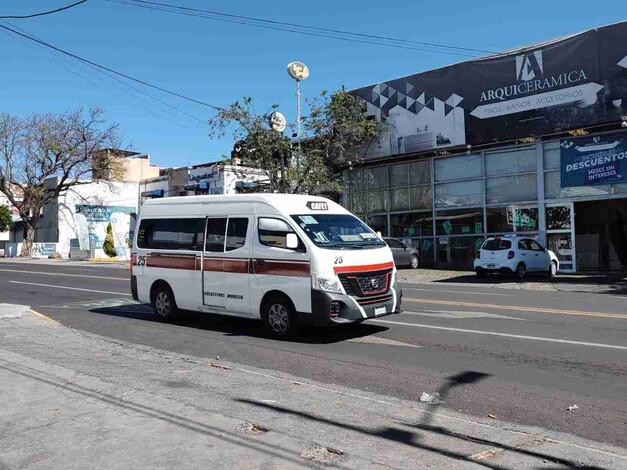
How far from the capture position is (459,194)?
26562 mm

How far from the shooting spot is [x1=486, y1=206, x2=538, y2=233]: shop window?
2420cm

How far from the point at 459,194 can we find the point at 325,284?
62.4 ft

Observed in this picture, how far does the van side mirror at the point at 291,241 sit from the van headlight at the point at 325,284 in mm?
621

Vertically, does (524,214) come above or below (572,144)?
below

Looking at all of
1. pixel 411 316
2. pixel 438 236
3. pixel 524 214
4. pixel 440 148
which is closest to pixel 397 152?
pixel 440 148

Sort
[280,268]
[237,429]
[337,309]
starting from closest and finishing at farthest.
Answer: [237,429] → [337,309] → [280,268]

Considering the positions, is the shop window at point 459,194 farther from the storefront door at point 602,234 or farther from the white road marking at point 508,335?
the white road marking at point 508,335

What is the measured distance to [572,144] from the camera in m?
23.1

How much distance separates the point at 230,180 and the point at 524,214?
20.6 meters

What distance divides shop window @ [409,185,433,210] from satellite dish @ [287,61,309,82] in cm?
776

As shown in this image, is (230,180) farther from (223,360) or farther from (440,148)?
(223,360)

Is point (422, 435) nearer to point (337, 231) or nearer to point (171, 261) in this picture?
point (337, 231)

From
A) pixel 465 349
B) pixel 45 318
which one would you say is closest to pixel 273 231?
pixel 465 349

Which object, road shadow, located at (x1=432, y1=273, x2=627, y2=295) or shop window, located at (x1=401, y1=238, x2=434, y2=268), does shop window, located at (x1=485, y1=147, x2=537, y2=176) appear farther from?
road shadow, located at (x1=432, y1=273, x2=627, y2=295)
